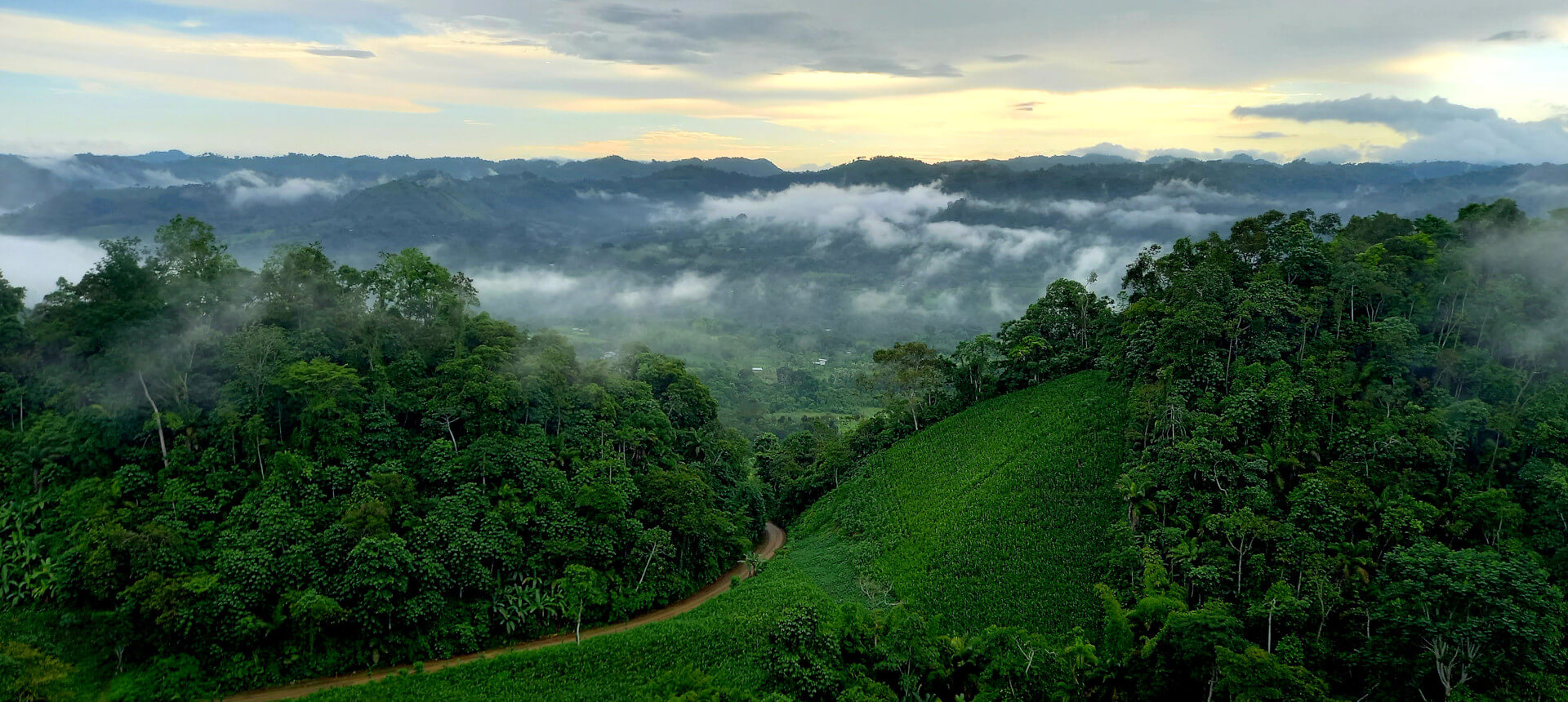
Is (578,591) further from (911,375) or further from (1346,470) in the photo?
(1346,470)

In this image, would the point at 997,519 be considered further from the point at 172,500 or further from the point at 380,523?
the point at 172,500

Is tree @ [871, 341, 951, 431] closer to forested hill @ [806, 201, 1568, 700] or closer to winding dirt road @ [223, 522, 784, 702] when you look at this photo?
forested hill @ [806, 201, 1568, 700]

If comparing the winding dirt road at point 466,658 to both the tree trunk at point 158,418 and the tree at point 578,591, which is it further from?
the tree trunk at point 158,418

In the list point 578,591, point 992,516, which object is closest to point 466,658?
point 578,591

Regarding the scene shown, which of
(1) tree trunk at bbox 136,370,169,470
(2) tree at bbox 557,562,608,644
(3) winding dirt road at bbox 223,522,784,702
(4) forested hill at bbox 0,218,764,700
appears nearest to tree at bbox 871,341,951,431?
(4) forested hill at bbox 0,218,764,700

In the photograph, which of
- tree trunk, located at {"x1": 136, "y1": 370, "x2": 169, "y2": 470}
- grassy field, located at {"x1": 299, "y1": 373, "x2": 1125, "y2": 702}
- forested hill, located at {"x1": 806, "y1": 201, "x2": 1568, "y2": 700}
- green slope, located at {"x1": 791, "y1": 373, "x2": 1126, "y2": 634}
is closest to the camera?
forested hill, located at {"x1": 806, "y1": 201, "x2": 1568, "y2": 700}

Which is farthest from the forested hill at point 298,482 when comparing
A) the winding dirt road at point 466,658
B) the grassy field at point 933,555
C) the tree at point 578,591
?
the grassy field at point 933,555
